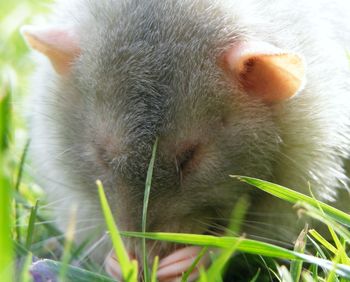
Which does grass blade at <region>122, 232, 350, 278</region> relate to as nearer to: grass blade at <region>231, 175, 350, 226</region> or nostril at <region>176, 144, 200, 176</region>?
grass blade at <region>231, 175, 350, 226</region>

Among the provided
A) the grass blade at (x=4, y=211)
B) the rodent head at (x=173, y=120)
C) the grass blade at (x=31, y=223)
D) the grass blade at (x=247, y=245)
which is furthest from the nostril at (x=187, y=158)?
the grass blade at (x=4, y=211)

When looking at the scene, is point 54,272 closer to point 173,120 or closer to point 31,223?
point 31,223

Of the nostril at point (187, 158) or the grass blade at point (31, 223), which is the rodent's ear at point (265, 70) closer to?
the nostril at point (187, 158)

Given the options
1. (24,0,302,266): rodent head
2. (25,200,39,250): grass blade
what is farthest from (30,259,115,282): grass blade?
(25,200,39,250): grass blade

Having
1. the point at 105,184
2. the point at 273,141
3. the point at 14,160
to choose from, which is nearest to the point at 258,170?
the point at 273,141

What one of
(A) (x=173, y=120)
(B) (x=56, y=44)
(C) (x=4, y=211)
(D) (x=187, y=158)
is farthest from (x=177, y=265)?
(C) (x=4, y=211)

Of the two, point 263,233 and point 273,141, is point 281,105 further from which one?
point 263,233

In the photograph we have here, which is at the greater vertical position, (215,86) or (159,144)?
(215,86)
